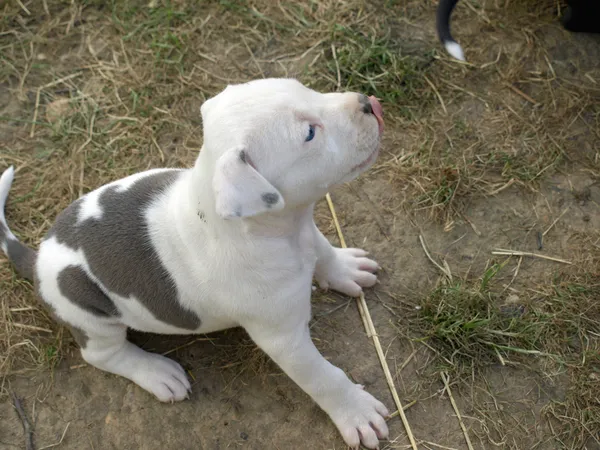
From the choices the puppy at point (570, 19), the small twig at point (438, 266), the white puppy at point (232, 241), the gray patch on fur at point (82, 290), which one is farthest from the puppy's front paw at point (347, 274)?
the puppy at point (570, 19)

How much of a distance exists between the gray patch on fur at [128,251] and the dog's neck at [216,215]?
0.44 metres

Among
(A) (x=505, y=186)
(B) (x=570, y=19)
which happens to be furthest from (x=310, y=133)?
(B) (x=570, y=19)

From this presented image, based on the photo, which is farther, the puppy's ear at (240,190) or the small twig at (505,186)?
the small twig at (505,186)

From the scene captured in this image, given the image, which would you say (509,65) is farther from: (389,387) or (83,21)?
(83,21)

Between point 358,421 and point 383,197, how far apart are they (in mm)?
1863

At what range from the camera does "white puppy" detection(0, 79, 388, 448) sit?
2926mm

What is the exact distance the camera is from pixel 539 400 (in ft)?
13.7

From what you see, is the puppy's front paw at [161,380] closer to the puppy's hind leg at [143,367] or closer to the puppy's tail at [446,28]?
the puppy's hind leg at [143,367]

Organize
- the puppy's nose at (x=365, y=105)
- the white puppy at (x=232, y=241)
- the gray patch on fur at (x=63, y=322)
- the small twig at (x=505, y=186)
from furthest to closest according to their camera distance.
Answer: the small twig at (x=505, y=186) < the gray patch on fur at (x=63, y=322) < the puppy's nose at (x=365, y=105) < the white puppy at (x=232, y=241)

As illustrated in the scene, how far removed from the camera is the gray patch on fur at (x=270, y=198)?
2.70 meters

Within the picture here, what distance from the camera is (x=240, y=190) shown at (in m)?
2.66

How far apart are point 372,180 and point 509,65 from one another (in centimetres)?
176

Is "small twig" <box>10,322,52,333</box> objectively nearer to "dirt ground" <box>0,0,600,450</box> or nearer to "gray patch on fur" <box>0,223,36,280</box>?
"dirt ground" <box>0,0,600,450</box>

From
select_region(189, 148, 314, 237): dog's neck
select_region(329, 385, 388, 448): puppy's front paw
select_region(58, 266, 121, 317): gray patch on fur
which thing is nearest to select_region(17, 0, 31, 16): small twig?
select_region(58, 266, 121, 317): gray patch on fur
